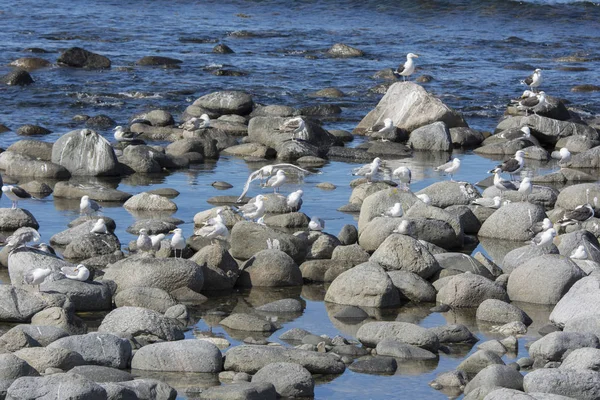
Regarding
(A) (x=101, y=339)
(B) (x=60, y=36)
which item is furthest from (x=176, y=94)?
(A) (x=101, y=339)

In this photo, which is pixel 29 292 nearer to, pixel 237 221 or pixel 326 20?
pixel 237 221

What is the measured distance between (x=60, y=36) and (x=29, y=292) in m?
31.5

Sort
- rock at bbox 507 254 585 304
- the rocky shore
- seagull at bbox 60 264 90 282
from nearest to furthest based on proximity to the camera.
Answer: the rocky shore
seagull at bbox 60 264 90 282
rock at bbox 507 254 585 304

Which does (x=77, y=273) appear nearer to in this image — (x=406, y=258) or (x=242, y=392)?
(x=242, y=392)

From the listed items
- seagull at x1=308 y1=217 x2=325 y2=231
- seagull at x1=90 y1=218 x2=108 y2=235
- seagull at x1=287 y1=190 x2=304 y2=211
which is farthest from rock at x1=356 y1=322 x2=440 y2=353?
seagull at x1=287 y1=190 x2=304 y2=211

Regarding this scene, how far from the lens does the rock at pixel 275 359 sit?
1034 cm

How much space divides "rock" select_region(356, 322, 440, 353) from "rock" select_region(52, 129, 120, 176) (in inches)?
407

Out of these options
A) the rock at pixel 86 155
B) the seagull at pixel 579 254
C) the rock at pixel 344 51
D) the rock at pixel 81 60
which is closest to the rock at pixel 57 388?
the seagull at pixel 579 254

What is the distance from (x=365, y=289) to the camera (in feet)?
42.3

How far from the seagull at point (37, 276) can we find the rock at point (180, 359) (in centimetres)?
251

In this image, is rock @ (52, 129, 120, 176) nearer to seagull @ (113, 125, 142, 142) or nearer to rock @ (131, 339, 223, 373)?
seagull @ (113, 125, 142, 142)

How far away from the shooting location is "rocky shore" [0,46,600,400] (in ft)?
32.7

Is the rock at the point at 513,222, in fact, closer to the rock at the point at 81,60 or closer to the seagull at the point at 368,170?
the seagull at the point at 368,170

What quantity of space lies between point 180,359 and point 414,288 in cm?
385
